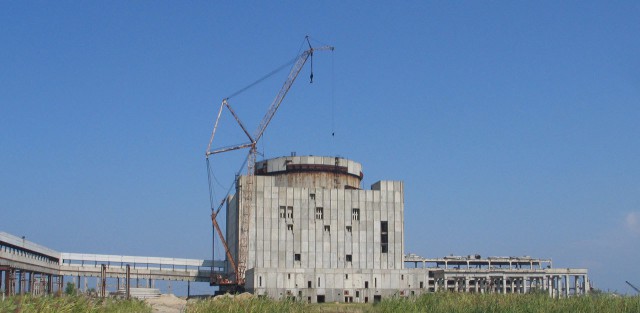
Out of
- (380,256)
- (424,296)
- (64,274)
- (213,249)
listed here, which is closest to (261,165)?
(213,249)

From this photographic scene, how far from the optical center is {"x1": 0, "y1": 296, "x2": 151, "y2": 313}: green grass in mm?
53881

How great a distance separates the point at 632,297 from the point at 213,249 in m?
109

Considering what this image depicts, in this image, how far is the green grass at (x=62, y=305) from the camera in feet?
177

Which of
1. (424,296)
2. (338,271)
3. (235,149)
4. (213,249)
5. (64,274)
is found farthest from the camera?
(235,149)

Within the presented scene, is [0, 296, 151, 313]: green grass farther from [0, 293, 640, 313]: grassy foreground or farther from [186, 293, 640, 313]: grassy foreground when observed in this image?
[186, 293, 640, 313]: grassy foreground

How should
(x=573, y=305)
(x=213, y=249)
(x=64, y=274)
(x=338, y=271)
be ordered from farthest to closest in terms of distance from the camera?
(x=213, y=249)
(x=64, y=274)
(x=338, y=271)
(x=573, y=305)

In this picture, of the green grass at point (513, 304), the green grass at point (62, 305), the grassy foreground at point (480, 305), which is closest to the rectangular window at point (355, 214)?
the green grass at point (513, 304)

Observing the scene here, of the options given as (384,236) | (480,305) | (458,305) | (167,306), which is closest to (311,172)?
(384,236)

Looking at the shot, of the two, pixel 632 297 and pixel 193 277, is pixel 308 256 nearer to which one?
pixel 193 277

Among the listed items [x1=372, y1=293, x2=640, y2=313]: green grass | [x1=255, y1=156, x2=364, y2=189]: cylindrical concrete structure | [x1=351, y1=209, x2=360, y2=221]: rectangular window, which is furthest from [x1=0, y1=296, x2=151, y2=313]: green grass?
[x1=255, y1=156, x2=364, y2=189]: cylindrical concrete structure

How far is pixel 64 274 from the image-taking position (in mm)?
161625

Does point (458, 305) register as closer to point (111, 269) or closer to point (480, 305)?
point (480, 305)

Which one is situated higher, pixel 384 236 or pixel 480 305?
pixel 384 236

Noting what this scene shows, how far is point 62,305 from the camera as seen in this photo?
2435 inches
